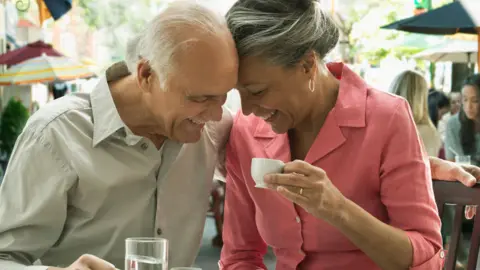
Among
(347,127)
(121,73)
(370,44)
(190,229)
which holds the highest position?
(121,73)

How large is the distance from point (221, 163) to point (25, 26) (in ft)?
56.2

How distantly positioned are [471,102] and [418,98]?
2.67 ft

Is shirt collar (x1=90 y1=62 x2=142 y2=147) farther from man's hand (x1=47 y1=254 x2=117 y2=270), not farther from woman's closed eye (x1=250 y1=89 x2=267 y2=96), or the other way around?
man's hand (x1=47 y1=254 x2=117 y2=270)

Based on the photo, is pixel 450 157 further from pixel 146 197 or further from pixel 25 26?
pixel 25 26

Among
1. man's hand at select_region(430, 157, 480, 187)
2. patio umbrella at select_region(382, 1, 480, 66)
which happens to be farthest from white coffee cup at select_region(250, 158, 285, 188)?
patio umbrella at select_region(382, 1, 480, 66)

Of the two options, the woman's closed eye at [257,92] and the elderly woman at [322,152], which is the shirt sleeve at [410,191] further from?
the woman's closed eye at [257,92]

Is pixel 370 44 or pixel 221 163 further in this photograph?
pixel 370 44

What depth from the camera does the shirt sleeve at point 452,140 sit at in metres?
6.62

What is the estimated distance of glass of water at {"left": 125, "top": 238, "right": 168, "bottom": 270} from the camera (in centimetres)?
151

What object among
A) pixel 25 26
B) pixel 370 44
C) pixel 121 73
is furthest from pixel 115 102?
pixel 370 44

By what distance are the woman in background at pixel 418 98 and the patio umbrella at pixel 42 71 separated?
23.8 ft

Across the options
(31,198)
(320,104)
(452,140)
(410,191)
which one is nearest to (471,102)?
(452,140)

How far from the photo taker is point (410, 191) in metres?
2.08

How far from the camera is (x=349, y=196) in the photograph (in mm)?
2188
